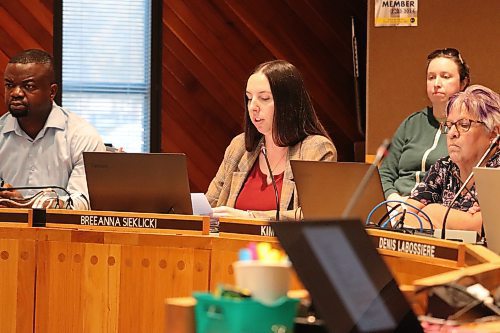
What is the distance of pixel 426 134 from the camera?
4367 millimetres

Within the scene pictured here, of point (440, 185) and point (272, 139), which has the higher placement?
point (272, 139)

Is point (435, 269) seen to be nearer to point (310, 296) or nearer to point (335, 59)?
point (310, 296)

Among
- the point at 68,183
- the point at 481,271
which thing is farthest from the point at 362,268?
the point at 68,183

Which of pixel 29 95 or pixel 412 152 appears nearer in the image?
pixel 29 95

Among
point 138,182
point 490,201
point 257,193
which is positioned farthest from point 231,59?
point 490,201

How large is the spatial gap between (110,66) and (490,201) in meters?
3.53

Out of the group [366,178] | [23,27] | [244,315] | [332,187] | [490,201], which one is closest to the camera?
[244,315]

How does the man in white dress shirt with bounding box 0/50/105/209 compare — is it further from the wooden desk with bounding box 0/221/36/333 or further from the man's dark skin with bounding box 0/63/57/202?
the wooden desk with bounding box 0/221/36/333

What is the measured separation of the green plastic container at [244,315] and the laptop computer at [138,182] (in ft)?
5.35

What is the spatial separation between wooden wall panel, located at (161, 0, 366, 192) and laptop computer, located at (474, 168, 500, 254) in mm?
3347

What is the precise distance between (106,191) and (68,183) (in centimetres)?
100

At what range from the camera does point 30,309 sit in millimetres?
2795

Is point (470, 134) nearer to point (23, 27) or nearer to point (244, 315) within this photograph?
point (244, 315)

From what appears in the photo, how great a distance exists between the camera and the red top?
3.58 metres
